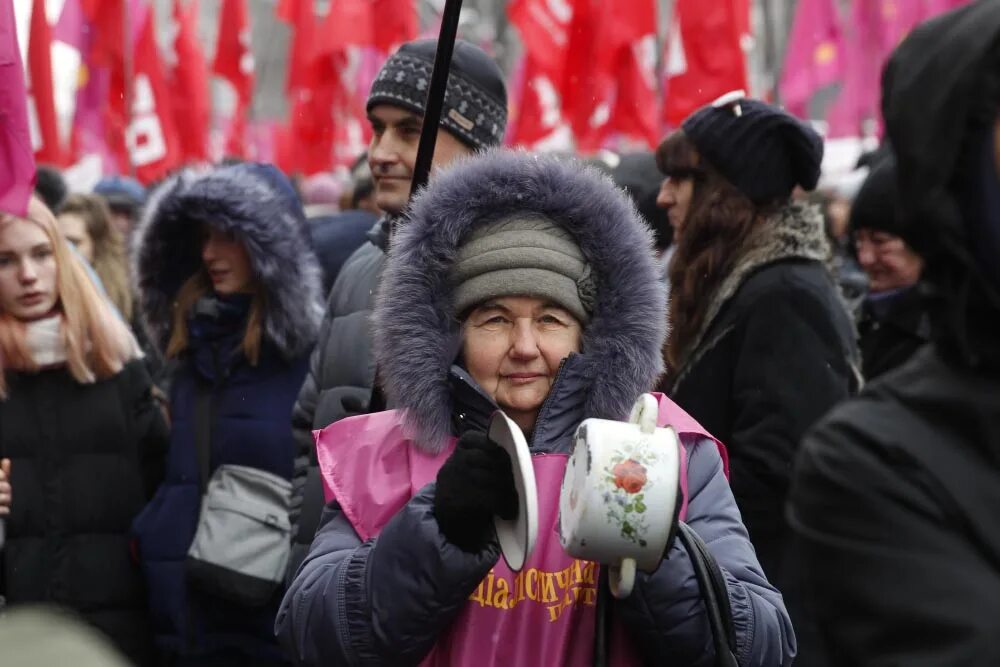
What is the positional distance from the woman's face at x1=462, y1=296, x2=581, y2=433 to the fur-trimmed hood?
1.60 metres

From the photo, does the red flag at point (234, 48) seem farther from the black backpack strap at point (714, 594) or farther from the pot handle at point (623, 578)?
the pot handle at point (623, 578)

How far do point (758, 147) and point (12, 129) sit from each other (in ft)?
7.01

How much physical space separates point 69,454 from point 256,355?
28.9 inches

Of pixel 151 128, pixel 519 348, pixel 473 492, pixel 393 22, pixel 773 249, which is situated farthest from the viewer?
pixel 151 128

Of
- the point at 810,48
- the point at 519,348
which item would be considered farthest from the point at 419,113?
the point at 810,48

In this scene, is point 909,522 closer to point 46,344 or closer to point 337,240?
point 46,344

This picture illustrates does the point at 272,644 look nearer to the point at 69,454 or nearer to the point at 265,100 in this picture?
the point at 69,454

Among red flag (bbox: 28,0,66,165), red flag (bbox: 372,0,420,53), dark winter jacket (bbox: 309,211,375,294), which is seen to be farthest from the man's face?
red flag (bbox: 372,0,420,53)

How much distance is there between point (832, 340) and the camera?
174 inches

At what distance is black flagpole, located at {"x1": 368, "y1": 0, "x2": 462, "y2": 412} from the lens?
363 centimetres

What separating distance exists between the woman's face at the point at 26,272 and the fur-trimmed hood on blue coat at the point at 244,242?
304 mm

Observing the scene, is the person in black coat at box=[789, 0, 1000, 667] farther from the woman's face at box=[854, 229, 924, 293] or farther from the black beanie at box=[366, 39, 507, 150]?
the woman's face at box=[854, 229, 924, 293]

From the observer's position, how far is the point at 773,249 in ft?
15.0

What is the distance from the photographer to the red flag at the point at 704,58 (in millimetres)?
8930
